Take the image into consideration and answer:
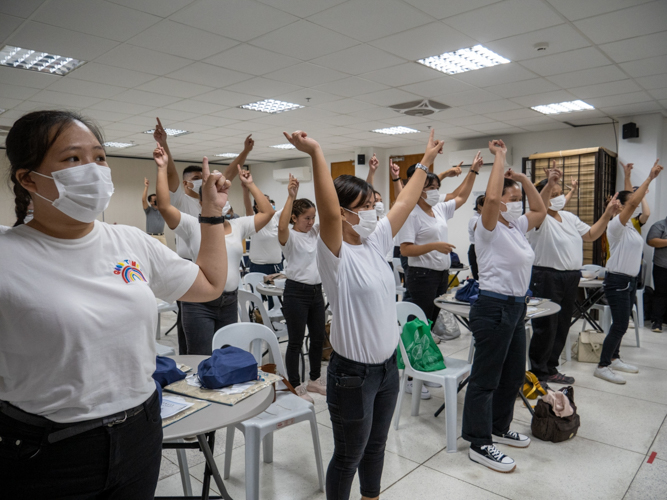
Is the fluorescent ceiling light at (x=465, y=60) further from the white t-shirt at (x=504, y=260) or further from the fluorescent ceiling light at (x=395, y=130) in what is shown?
the fluorescent ceiling light at (x=395, y=130)

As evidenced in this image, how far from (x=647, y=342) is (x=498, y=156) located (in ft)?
13.6

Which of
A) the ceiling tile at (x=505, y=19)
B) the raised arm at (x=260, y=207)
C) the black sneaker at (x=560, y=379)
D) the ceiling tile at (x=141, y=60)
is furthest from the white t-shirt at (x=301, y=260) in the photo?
the ceiling tile at (x=141, y=60)

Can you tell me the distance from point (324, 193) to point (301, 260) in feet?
6.29

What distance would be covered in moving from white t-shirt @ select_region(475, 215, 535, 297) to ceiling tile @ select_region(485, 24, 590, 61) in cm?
225

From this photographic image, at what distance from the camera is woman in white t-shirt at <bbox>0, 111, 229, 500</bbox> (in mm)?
945

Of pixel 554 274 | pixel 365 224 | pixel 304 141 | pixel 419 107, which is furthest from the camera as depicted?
pixel 419 107

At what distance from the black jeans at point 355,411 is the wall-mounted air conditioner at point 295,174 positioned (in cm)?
1079

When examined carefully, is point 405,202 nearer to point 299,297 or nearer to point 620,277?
point 299,297

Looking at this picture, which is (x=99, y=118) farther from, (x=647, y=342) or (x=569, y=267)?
(x=647, y=342)

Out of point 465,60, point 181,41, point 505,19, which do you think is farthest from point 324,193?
point 465,60

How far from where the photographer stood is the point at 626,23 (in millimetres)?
3736

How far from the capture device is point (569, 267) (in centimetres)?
379

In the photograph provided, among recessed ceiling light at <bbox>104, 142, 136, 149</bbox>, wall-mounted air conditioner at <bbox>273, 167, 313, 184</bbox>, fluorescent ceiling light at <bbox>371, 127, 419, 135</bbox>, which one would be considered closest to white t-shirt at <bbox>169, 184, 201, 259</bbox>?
fluorescent ceiling light at <bbox>371, 127, 419, 135</bbox>

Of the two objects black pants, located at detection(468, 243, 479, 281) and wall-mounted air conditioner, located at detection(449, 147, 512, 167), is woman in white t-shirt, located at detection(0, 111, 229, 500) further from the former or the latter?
wall-mounted air conditioner, located at detection(449, 147, 512, 167)
